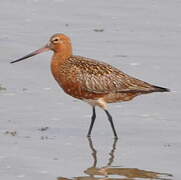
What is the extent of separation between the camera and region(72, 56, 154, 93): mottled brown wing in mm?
12266

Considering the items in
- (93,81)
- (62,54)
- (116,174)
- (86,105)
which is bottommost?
(116,174)

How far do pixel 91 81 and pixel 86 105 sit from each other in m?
1.28

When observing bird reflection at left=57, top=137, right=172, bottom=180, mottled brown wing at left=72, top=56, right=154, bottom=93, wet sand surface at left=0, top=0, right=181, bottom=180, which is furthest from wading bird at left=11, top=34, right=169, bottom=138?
bird reflection at left=57, top=137, right=172, bottom=180

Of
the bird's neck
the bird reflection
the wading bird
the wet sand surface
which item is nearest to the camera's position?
the bird reflection

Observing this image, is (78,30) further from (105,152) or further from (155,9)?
(105,152)

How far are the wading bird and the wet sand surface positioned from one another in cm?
40

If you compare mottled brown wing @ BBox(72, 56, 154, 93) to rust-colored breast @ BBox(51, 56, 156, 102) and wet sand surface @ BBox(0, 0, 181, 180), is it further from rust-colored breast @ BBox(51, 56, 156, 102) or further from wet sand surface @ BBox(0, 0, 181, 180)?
wet sand surface @ BBox(0, 0, 181, 180)

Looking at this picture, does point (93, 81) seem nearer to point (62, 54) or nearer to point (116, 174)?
point (62, 54)

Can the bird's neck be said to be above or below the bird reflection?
above

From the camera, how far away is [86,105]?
1352cm

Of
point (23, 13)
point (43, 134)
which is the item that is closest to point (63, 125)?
point (43, 134)

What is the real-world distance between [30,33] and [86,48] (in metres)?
A: 1.50

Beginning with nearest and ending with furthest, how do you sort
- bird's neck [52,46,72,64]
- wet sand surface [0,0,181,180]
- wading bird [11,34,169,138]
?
wet sand surface [0,0,181,180]
wading bird [11,34,169,138]
bird's neck [52,46,72,64]

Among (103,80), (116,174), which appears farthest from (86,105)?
(116,174)
